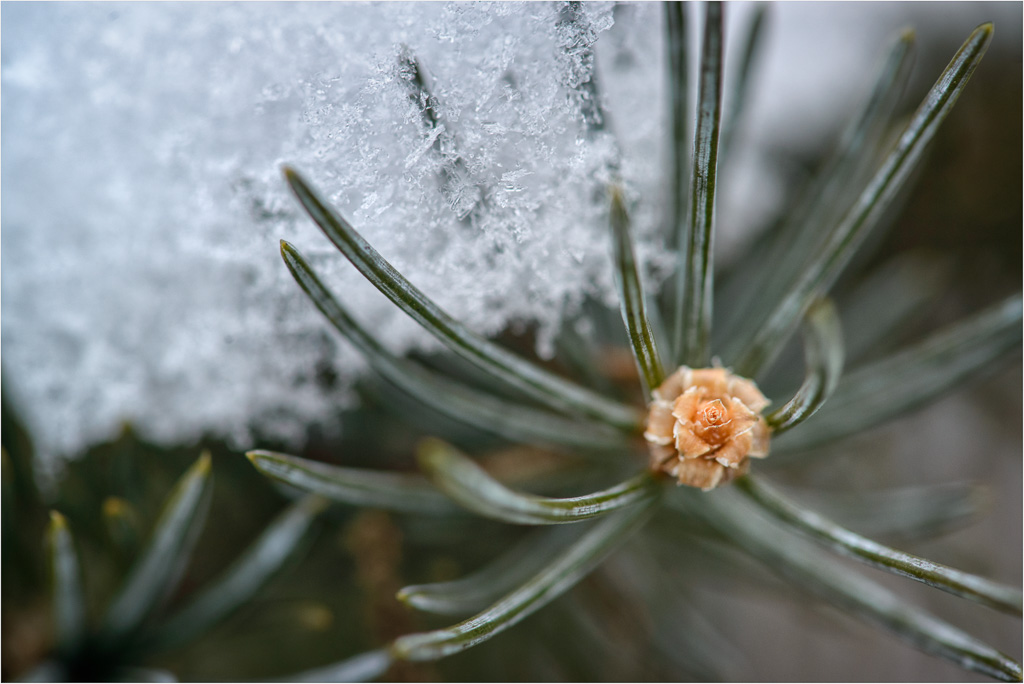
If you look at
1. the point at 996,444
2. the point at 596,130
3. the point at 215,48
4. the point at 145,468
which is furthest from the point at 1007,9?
the point at 145,468

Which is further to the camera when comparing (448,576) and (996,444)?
(996,444)

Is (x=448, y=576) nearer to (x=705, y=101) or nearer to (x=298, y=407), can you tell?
(x=298, y=407)

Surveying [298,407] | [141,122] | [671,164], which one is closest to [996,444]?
[671,164]

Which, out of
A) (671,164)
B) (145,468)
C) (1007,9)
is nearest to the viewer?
(671,164)

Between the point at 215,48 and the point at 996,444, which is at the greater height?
the point at 996,444

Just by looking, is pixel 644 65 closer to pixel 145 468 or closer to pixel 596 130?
pixel 596 130

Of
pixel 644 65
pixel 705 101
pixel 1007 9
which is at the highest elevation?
pixel 1007 9

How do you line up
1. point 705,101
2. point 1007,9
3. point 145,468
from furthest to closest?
point 1007,9 → point 145,468 → point 705,101
